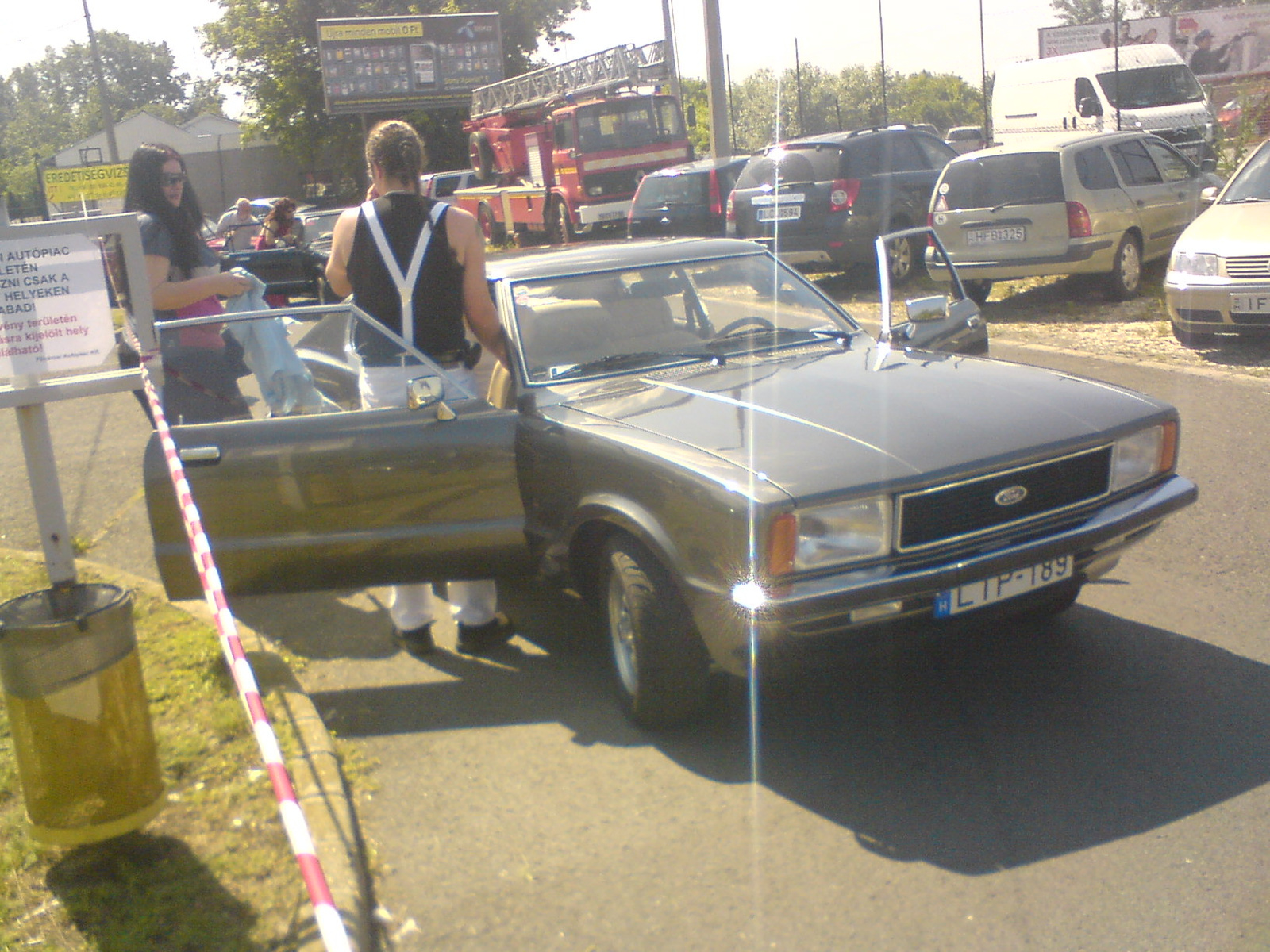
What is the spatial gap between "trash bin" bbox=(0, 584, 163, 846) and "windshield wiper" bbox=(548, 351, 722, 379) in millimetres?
1852

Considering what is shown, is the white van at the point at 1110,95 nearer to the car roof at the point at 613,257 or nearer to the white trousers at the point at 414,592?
the car roof at the point at 613,257

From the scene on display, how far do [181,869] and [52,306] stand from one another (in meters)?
1.75

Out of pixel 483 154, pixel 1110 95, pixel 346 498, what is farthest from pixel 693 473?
pixel 483 154

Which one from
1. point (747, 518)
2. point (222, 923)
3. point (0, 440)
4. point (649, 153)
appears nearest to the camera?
point (222, 923)

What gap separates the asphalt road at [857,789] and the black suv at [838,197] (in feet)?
30.4

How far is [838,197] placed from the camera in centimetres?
1401

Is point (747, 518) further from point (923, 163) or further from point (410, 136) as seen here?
point (923, 163)

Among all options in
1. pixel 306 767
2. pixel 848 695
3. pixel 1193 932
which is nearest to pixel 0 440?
pixel 306 767

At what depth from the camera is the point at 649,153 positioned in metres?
26.4

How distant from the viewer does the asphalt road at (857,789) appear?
2.95 meters

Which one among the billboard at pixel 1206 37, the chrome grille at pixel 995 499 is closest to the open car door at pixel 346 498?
the chrome grille at pixel 995 499

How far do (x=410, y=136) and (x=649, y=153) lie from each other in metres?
22.3

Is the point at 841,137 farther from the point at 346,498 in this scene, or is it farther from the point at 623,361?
the point at 346,498

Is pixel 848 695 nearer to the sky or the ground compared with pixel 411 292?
nearer to the ground
